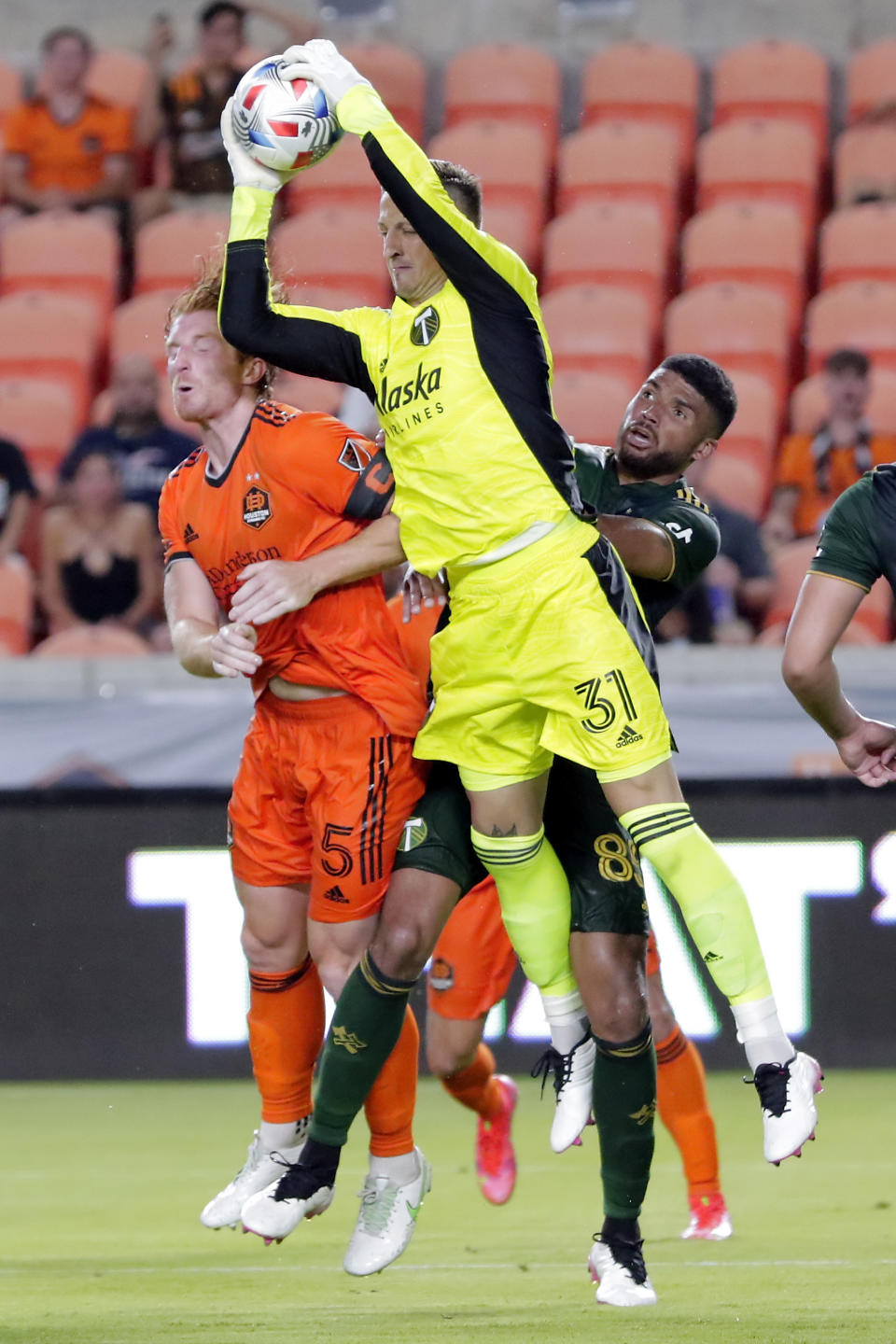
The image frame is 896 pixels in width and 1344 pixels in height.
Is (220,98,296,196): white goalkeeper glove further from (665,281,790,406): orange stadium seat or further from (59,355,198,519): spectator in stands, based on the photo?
(665,281,790,406): orange stadium seat

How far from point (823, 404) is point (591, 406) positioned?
118 cm

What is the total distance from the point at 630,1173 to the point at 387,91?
30.1 ft

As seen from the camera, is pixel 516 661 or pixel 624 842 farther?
pixel 624 842

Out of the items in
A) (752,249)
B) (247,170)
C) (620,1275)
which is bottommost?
(620,1275)

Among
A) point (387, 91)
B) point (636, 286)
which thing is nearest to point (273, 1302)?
point (636, 286)

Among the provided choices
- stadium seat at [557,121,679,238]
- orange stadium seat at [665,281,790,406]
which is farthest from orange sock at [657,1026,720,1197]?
stadium seat at [557,121,679,238]

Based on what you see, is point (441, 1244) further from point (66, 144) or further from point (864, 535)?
point (66, 144)

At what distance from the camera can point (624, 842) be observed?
14.4 ft

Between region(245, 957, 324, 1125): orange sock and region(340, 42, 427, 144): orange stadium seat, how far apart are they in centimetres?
823

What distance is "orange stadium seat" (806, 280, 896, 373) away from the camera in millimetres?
A: 10586

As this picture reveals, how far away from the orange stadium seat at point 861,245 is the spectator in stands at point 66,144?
13.9 feet

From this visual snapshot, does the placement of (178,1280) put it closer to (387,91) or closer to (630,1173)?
(630,1173)

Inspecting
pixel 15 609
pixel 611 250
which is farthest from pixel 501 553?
pixel 611 250

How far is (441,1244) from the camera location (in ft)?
16.7
